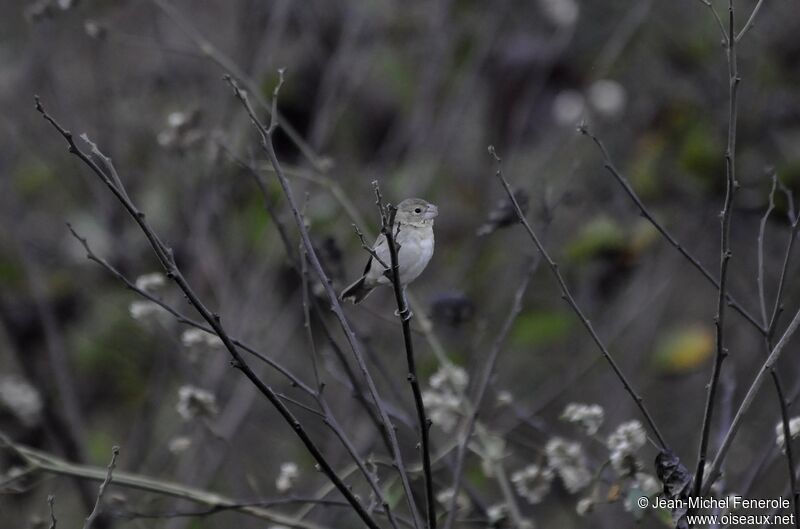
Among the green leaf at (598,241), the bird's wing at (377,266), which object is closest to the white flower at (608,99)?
the green leaf at (598,241)

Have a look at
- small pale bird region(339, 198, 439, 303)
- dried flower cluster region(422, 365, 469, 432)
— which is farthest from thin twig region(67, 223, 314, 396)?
dried flower cluster region(422, 365, 469, 432)

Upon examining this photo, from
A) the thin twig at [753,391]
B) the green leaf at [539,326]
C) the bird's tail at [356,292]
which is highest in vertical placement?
the green leaf at [539,326]

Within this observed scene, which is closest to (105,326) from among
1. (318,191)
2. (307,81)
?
(318,191)

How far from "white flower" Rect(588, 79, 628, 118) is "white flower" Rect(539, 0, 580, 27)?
380mm

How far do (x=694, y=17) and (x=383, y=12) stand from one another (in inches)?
73.7

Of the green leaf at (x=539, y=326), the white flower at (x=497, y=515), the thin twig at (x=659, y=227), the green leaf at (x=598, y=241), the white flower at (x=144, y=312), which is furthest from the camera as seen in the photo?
the green leaf at (x=539, y=326)

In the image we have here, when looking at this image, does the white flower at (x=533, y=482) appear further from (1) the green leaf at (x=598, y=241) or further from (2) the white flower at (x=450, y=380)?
(1) the green leaf at (x=598, y=241)

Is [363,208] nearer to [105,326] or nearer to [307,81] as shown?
[307,81]

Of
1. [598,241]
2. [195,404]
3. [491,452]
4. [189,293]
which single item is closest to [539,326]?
[598,241]

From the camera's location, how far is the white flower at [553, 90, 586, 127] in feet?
19.0

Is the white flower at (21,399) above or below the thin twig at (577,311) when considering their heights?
above

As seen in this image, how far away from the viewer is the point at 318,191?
5.89 m

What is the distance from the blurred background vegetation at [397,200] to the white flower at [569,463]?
66.2 inches

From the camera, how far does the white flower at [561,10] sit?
5.55m
